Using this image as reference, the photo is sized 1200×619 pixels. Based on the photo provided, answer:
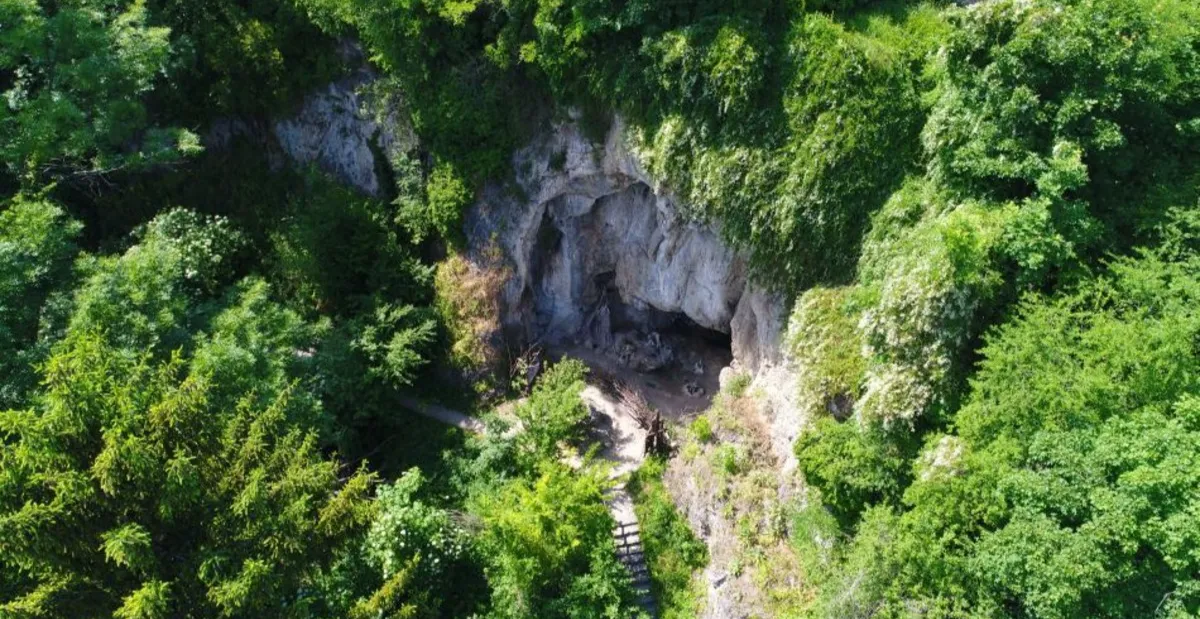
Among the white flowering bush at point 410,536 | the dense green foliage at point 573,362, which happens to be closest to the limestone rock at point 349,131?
the dense green foliage at point 573,362

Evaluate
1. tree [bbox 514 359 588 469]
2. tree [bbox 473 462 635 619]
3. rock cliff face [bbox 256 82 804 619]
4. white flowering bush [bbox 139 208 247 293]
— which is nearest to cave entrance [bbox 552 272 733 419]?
rock cliff face [bbox 256 82 804 619]

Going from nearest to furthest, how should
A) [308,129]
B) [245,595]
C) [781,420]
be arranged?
1. [245,595]
2. [781,420]
3. [308,129]

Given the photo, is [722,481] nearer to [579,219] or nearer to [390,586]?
[390,586]

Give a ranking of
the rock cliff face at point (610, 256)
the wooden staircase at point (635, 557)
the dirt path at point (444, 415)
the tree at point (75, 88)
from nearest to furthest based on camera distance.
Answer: the tree at point (75, 88) < the wooden staircase at point (635, 557) < the rock cliff face at point (610, 256) < the dirt path at point (444, 415)

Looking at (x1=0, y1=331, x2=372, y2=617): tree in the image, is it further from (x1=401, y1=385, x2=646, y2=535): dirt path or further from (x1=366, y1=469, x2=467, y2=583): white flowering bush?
(x1=401, y1=385, x2=646, y2=535): dirt path

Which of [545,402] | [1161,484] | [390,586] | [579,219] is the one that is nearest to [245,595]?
[390,586]

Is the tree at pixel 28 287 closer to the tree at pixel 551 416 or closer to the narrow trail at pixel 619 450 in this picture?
the narrow trail at pixel 619 450

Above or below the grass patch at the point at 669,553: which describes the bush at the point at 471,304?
above

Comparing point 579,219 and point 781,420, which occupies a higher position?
point 579,219
